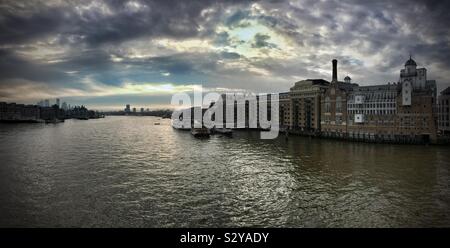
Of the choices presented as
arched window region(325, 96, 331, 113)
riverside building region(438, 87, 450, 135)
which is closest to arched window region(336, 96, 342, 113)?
arched window region(325, 96, 331, 113)

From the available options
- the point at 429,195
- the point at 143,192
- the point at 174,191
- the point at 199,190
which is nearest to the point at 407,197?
the point at 429,195

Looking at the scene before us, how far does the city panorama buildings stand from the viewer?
36625mm

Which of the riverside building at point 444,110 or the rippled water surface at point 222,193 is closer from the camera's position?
the rippled water surface at point 222,193

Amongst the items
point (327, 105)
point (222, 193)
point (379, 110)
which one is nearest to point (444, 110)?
point (379, 110)

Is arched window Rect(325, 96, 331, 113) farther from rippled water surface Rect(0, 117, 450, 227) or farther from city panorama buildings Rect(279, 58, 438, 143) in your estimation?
rippled water surface Rect(0, 117, 450, 227)

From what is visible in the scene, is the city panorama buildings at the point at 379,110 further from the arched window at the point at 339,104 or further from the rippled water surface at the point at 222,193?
the rippled water surface at the point at 222,193

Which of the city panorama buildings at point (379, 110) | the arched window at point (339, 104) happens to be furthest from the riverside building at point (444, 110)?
the arched window at point (339, 104)

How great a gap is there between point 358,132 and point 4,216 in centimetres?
4297

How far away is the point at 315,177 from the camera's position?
692 inches

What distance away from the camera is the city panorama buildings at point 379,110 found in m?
36.6

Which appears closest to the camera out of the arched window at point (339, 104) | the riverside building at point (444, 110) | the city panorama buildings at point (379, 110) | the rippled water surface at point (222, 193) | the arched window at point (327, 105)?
the rippled water surface at point (222, 193)

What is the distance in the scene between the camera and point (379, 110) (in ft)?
135

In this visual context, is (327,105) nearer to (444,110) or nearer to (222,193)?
(444,110)
